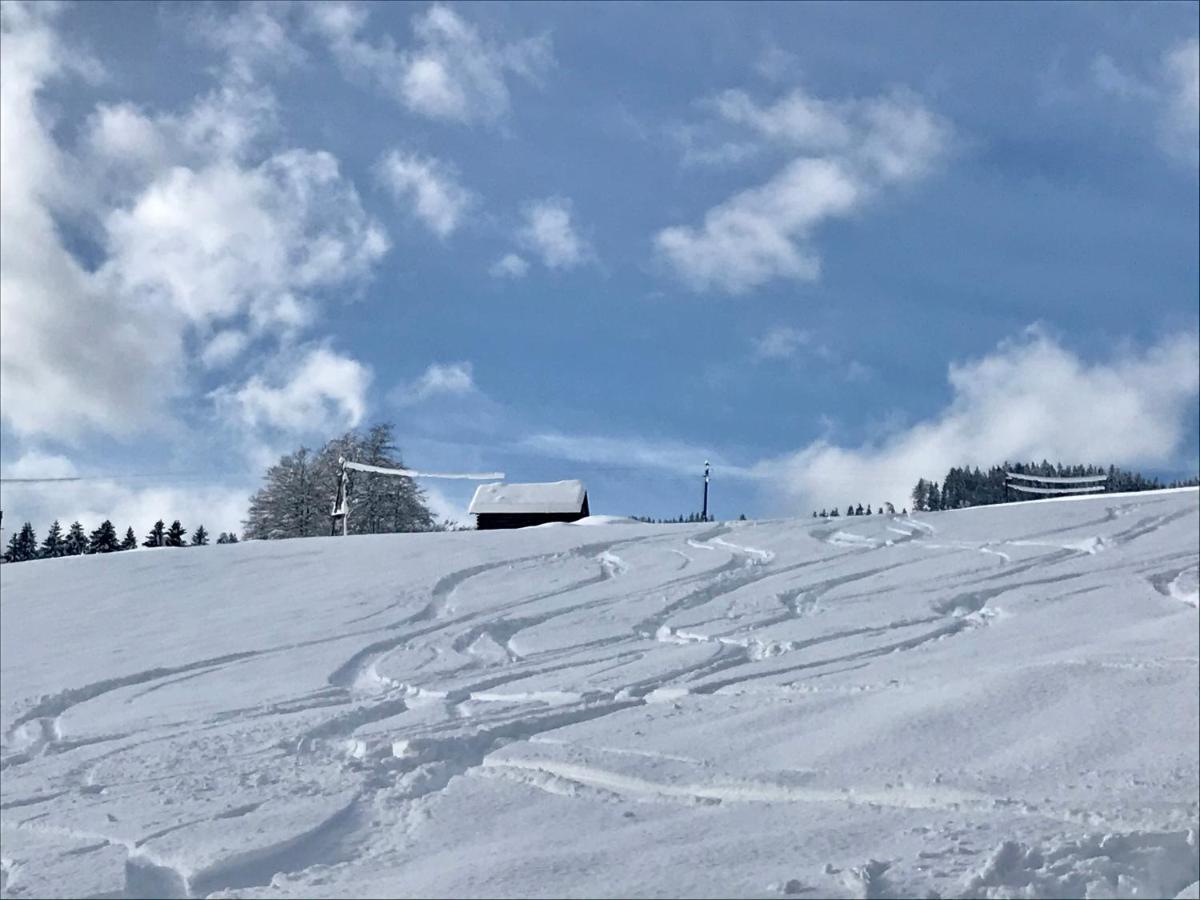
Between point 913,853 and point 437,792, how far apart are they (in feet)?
8.15

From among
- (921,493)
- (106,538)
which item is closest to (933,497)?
(921,493)

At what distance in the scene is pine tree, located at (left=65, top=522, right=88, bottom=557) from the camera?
Answer: 178 ft

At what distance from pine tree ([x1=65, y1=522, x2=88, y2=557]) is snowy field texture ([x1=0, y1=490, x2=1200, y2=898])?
4450 centimetres

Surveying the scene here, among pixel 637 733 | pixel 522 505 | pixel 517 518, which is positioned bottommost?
pixel 637 733

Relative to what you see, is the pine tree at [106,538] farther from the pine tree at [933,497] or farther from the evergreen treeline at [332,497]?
the pine tree at [933,497]

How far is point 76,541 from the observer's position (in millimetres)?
54625

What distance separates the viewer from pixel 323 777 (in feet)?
20.0

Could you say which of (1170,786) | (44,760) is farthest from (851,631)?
(44,760)

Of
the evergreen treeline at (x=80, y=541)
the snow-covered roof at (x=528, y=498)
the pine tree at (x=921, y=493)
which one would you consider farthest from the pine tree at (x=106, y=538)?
the pine tree at (x=921, y=493)

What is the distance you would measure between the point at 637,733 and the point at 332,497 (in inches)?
1408

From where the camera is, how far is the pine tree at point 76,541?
54219 mm

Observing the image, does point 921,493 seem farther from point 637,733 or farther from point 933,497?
point 637,733

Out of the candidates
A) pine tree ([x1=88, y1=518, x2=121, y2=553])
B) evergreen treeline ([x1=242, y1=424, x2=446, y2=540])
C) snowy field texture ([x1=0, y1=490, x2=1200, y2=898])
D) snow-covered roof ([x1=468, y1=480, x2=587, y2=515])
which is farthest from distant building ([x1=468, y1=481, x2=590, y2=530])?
pine tree ([x1=88, y1=518, x2=121, y2=553])

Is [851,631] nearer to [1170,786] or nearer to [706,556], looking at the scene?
[1170,786]
